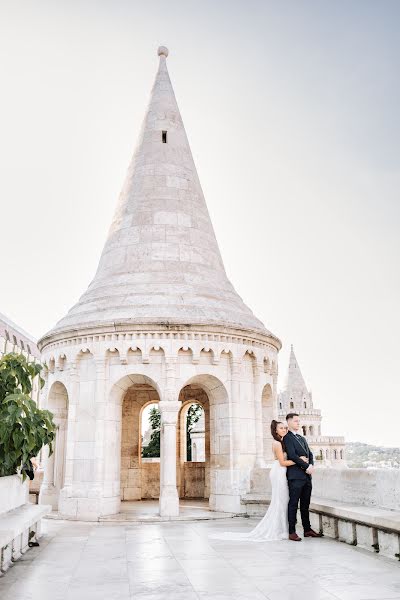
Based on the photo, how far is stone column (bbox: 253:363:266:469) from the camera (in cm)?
1338

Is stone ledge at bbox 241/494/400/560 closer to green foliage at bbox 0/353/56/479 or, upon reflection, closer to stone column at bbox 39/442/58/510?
green foliage at bbox 0/353/56/479

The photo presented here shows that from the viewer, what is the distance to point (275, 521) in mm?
A: 8781

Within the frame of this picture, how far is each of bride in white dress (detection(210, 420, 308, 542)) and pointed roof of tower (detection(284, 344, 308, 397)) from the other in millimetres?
49733

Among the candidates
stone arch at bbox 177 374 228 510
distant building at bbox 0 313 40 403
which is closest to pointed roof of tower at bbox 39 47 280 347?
stone arch at bbox 177 374 228 510

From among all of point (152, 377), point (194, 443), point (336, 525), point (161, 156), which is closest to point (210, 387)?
point (152, 377)

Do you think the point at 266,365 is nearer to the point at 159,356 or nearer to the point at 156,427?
the point at 159,356

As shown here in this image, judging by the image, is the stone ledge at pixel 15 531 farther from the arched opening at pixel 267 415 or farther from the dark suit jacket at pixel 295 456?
the arched opening at pixel 267 415

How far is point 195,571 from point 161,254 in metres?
9.55

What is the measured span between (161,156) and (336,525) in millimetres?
Answer: 11560

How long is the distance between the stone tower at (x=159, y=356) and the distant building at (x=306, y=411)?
41.7 metres

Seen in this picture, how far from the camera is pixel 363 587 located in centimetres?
538

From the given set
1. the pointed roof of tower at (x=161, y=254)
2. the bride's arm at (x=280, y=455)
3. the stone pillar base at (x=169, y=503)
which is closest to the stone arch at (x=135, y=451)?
A: the pointed roof of tower at (x=161, y=254)

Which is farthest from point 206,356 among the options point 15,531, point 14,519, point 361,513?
point 15,531

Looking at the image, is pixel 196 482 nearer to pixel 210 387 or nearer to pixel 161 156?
pixel 210 387
